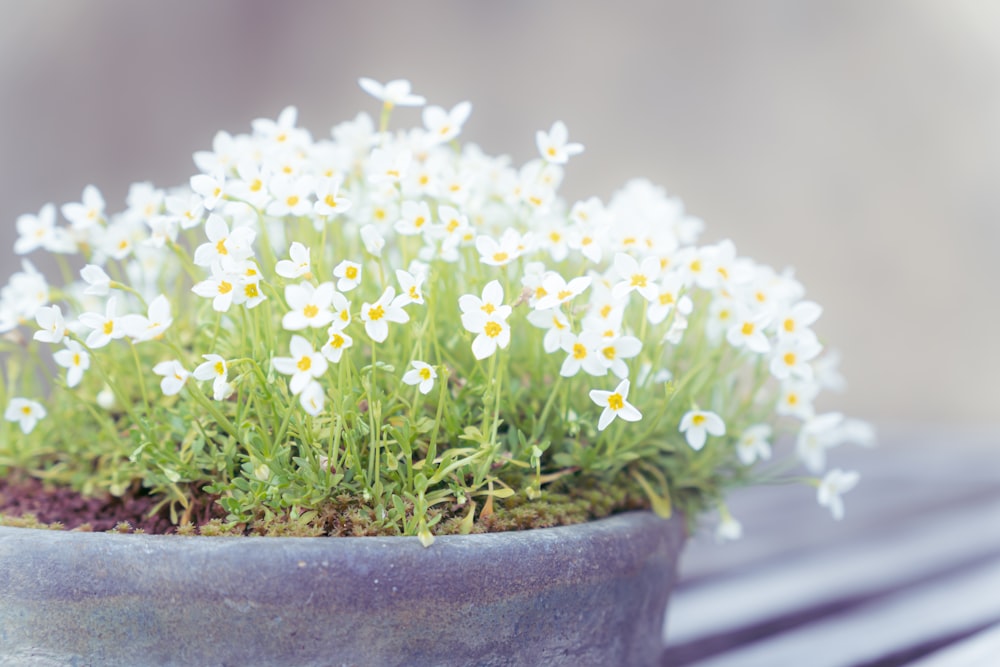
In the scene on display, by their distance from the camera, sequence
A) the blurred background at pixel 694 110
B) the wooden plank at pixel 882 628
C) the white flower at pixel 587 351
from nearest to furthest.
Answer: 1. the white flower at pixel 587 351
2. the wooden plank at pixel 882 628
3. the blurred background at pixel 694 110

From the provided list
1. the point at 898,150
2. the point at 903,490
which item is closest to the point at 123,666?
the point at 903,490

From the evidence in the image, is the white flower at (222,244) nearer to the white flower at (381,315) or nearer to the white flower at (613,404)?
the white flower at (381,315)

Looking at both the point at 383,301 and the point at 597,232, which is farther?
the point at 597,232

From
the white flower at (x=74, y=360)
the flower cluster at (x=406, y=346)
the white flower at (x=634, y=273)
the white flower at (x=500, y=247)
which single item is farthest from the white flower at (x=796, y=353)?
the white flower at (x=74, y=360)

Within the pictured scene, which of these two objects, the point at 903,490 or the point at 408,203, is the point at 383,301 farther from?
the point at 903,490

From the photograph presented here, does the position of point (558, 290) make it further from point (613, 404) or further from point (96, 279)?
point (96, 279)

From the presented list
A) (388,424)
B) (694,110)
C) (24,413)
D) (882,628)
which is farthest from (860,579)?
(694,110)
